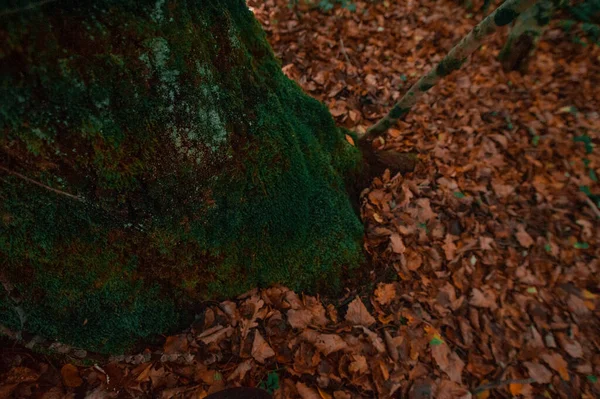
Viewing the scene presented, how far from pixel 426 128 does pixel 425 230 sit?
1.48 metres

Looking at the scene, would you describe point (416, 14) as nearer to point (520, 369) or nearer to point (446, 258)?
point (446, 258)

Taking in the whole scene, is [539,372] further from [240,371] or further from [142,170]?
[142,170]

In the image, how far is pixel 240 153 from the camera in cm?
165

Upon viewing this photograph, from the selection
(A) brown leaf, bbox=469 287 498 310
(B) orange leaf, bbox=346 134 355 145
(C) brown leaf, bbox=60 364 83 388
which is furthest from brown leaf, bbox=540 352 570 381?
(C) brown leaf, bbox=60 364 83 388

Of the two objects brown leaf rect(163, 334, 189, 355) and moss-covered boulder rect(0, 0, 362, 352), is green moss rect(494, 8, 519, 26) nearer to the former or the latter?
moss-covered boulder rect(0, 0, 362, 352)

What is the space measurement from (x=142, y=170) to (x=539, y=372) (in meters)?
2.87

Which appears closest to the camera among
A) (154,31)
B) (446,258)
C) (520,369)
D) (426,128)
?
(154,31)

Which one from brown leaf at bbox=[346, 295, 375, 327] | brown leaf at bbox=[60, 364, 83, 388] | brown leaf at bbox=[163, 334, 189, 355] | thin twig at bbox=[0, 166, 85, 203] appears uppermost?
thin twig at bbox=[0, 166, 85, 203]

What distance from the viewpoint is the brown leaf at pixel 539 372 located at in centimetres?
218

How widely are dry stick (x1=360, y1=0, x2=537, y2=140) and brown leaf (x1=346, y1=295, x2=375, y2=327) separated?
72.4 inches

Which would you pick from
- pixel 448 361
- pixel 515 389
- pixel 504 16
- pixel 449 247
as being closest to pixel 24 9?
pixel 504 16

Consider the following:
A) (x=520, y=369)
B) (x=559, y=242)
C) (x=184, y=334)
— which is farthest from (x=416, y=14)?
(x=184, y=334)

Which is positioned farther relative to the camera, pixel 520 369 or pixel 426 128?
pixel 426 128

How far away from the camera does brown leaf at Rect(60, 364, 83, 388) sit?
158 centimetres
